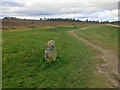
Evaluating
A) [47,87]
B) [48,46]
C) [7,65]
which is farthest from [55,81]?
[7,65]

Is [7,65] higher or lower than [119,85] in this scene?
higher

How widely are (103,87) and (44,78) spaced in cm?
399

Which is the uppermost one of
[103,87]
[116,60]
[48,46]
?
[48,46]

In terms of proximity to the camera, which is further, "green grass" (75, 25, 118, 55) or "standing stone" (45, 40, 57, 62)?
"green grass" (75, 25, 118, 55)

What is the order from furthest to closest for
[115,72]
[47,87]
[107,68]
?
1. [107,68]
2. [115,72]
3. [47,87]

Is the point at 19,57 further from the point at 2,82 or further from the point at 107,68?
the point at 107,68

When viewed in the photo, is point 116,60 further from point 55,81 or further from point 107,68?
point 55,81

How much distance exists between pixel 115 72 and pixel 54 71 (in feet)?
16.4

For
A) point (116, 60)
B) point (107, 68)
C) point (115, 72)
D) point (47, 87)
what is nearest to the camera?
point (47, 87)

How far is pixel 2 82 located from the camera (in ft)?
22.8

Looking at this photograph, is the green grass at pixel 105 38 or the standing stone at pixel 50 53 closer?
the standing stone at pixel 50 53

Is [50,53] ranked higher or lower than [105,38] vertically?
lower

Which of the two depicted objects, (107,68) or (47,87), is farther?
(107,68)

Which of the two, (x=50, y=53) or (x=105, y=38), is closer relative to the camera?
(x=50, y=53)
